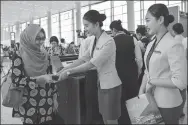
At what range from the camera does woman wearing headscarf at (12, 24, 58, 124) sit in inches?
67.7

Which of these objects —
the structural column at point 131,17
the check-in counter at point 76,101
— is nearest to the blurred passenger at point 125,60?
the check-in counter at point 76,101

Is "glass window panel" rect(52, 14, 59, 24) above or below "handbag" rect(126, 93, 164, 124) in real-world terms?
above

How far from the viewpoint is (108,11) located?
17125mm

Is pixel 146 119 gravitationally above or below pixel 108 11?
below

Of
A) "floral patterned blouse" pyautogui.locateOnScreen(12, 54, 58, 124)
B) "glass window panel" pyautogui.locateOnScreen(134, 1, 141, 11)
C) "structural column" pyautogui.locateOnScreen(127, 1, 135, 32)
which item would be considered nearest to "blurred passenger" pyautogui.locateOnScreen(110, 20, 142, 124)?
"floral patterned blouse" pyautogui.locateOnScreen(12, 54, 58, 124)

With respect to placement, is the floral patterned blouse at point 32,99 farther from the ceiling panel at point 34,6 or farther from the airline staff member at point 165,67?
the ceiling panel at point 34,6

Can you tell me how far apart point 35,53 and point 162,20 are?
3.40ft

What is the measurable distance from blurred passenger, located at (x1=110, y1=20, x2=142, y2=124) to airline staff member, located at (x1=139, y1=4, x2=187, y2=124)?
1484mm

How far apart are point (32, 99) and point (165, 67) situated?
1065 mm

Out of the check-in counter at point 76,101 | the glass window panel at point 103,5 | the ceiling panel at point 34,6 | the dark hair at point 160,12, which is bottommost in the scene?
the check-in counter at point 76,101

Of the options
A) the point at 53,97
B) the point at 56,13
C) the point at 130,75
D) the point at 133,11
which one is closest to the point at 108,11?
the point at 133,11

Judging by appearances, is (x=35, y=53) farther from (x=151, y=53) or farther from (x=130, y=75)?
(x=130, y=75)

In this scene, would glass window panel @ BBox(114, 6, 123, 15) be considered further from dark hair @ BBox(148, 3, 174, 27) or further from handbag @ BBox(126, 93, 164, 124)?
handbag @ BBox(126, 93, 164, 124)

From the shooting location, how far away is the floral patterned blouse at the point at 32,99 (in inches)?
67.0
